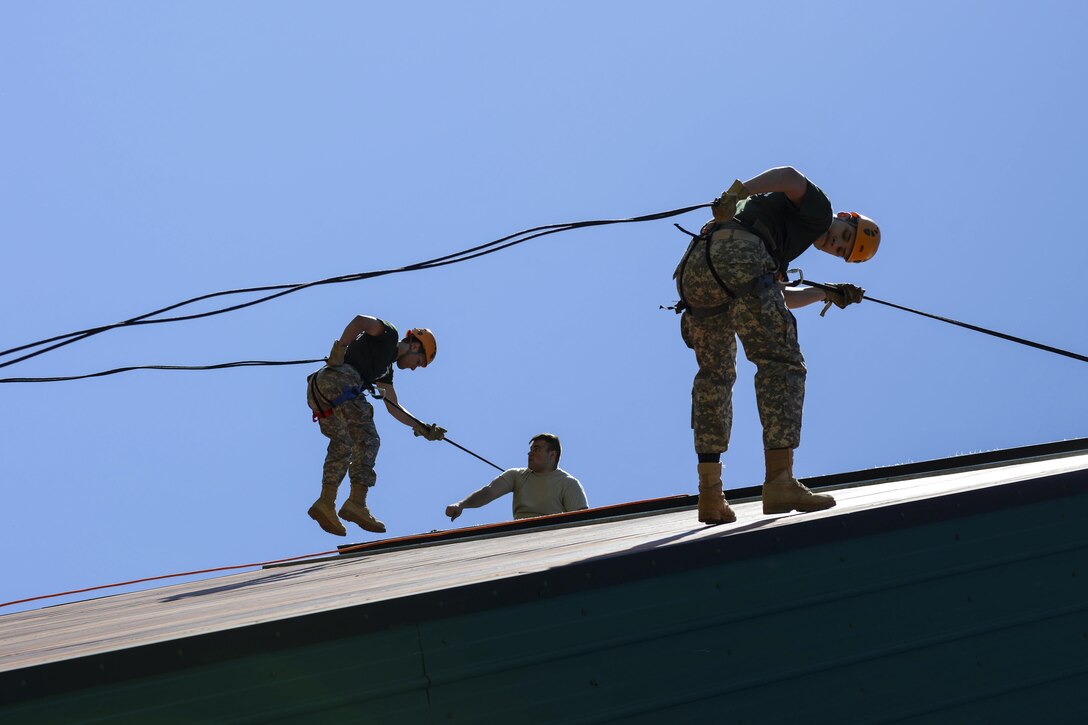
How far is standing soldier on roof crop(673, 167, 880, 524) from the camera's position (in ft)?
16.6

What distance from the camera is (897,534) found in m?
3.86

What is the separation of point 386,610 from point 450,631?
200 mm

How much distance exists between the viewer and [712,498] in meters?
5.22

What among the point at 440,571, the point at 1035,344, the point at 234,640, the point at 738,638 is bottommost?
the point at 738,638

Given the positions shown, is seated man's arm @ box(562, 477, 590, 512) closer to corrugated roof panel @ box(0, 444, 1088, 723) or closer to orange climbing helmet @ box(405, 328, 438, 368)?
orange climbing helmet @ box(405, 328, 438, 368)

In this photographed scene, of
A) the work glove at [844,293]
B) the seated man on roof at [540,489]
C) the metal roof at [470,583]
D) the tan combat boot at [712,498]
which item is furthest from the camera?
the seated man on roof at [540,489]

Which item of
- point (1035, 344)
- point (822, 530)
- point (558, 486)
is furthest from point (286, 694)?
point (558, 486)

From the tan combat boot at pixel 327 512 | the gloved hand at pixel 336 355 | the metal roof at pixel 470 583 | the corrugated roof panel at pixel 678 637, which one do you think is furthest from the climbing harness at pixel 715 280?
the tan combat boot at pixel 327 512

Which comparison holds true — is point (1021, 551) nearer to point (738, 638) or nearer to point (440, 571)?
point (738, 638)

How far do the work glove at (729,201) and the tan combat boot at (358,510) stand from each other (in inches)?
263

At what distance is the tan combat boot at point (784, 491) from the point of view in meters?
4.96

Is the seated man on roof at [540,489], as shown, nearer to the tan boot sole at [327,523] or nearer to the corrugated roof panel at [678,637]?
the tan boot sole at [327,523]

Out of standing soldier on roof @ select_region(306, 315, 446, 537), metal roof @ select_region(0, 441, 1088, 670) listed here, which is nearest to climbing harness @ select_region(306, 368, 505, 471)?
standing soldier on roof @ select_region(306, 315, 446, 537)

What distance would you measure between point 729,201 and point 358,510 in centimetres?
687
